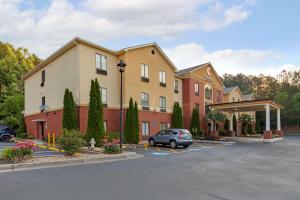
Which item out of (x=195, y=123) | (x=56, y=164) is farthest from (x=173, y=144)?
(x=195, y=123)

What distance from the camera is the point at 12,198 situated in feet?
22.7

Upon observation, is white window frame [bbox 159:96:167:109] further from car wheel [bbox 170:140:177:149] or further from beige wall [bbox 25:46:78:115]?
beige wall [bbox 25:46:78:115]

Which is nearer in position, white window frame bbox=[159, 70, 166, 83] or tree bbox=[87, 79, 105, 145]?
tree bbox=[87, 79, 105, 145]

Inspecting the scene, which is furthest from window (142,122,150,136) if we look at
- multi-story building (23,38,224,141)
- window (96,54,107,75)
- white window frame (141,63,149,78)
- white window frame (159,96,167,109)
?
window (96,54,107,75)

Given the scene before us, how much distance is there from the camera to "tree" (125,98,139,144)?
86.6 ft

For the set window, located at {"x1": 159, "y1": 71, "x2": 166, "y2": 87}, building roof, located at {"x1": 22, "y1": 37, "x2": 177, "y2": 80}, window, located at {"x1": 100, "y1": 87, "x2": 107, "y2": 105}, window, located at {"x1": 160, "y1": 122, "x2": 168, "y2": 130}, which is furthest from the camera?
window, located at {"x1": 160, "y1": 122, "x2": 168, "y2": 130}

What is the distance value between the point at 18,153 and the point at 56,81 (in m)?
16.1

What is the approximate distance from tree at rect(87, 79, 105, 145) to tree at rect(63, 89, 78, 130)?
142 cm

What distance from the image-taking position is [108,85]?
2703 centimetres

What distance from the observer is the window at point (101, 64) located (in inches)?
1029

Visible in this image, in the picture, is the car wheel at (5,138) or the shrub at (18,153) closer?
the shrub at (18,153)

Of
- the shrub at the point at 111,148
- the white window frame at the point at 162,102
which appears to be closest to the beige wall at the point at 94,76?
the white window frame at the point at 162,102

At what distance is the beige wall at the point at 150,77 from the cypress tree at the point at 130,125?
107 centimetres

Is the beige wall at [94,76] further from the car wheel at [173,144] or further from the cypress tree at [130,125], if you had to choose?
the car wheel at [173,144]
